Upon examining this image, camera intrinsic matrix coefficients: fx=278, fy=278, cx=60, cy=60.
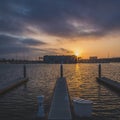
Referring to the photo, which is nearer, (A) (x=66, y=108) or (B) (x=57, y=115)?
(B) (x=57, y=115)

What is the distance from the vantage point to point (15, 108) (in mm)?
18922

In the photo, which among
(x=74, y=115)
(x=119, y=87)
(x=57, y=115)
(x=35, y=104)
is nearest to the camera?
(x=57, y=115)

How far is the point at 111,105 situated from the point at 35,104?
18.1 feet

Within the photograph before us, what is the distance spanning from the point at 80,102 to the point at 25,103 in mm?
7353

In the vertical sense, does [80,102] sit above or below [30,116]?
above

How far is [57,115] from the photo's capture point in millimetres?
13977

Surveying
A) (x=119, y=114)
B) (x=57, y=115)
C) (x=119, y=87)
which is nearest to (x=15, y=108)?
(x=57, y=115)

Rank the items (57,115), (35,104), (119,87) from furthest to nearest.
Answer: (119,87) < (35,104) < (57,115)

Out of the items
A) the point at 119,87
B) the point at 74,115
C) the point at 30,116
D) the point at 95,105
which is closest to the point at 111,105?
the point at 95,105

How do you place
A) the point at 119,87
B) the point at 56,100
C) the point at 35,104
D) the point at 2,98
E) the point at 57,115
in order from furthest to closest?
the point at 119,87 < the point at 2,98 < the point at 35,104 < the point at 56,100 < the point at 57,115

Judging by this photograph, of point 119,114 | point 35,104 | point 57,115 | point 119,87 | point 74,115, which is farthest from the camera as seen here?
point 119,87

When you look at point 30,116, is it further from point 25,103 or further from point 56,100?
point 25,103

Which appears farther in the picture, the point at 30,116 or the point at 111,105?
the point at 111,105

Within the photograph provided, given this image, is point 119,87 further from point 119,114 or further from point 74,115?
point 74,115
